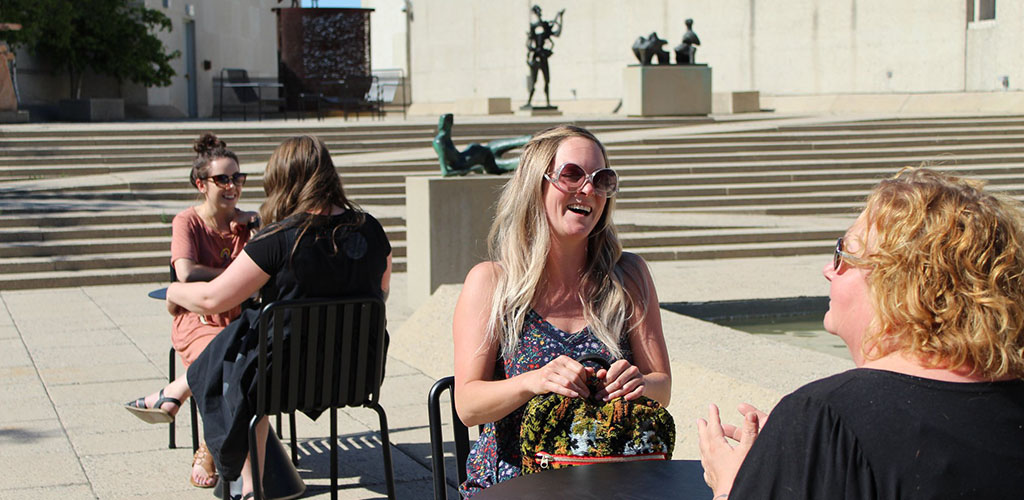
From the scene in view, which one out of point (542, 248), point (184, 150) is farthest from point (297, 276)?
point (184, 150)

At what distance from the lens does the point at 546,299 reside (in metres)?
2.98

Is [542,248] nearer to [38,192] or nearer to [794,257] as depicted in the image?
[794,257]

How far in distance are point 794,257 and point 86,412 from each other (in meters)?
8.79

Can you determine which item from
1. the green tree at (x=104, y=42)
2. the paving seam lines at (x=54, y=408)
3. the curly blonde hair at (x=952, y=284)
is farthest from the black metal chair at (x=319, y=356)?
the green tree at (x=104, y=42)

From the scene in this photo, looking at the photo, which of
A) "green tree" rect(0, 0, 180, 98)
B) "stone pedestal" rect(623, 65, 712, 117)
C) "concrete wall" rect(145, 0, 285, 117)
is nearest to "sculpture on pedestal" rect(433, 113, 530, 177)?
"stone pedestal" rect(623, 65, 712, 117)

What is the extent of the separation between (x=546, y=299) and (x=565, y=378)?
44 cm

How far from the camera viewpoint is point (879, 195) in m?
1.90

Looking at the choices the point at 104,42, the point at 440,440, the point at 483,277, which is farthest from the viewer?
the point at 104,42

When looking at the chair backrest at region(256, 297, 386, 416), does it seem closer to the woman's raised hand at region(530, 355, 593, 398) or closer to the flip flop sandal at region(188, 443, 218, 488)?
the flip flop sandal at region(188, 443, 218, 488)

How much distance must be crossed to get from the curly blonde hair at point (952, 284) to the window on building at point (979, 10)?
2653cm

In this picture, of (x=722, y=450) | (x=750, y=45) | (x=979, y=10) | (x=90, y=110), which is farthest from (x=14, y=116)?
(x=722, y=450)

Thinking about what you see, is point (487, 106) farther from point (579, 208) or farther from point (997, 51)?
point (579, 208)

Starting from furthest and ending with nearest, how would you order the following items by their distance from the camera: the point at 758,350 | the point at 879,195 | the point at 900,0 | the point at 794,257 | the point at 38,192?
the point at 900,0
the point at 38,192
the point at 794,257
the point at 758,350
the point at 879,195

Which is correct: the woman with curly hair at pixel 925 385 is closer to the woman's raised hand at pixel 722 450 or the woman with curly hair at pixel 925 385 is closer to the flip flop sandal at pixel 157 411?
the woman's raised hand at pixel 722 450
